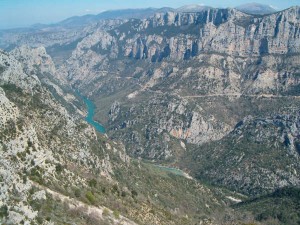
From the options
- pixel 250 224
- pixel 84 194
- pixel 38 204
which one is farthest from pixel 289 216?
pixel 38 204

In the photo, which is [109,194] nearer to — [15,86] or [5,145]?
[5,145]

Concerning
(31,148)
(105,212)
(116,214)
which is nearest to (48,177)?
(31,148)

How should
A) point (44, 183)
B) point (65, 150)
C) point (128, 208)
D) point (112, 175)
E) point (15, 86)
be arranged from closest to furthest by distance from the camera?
point (44, 183)
point (128, 208)
point (65, 150)
point (15, 86)
point (112, 175)

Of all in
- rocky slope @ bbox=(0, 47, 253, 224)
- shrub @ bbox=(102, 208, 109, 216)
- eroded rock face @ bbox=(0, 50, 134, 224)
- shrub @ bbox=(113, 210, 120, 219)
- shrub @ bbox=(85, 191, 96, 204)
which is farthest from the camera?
shrub @ bbox=(85, 191, 96, 204)

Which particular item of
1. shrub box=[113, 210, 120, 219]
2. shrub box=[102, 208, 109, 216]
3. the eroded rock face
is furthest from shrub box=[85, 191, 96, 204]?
shrub box=[113, 210, 120, 219]

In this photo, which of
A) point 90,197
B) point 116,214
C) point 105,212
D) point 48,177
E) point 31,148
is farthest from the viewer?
point 31,148

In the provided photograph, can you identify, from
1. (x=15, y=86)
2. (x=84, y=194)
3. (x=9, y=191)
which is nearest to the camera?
(x=9, y=191)

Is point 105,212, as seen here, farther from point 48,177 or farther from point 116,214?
point 48,177

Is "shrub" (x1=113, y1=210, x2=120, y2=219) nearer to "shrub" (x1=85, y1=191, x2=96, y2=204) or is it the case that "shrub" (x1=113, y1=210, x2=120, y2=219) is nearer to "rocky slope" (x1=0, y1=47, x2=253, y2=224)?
"rocky slope" (x1=0, y1=47, x2=253, y2=224)

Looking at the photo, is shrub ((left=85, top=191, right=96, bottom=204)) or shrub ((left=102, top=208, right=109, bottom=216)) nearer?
shrub ((left=102, top=208, right=109, bottom=216))

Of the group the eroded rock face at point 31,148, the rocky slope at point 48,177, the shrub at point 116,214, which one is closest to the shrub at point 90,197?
the rocky slope at point 48,177

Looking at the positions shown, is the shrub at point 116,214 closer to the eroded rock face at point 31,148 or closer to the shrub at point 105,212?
the shrub at point 105,212
